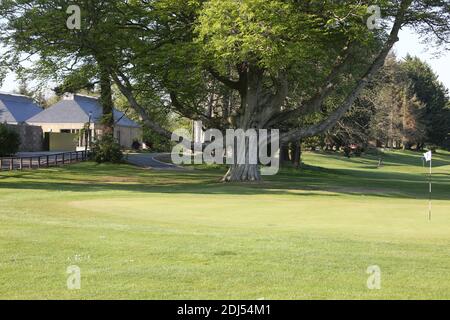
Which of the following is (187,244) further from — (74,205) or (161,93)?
(161,93)

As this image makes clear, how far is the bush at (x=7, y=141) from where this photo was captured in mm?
53938

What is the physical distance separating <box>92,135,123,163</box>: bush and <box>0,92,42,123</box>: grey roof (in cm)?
2252

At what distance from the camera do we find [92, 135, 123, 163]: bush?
54438 millimetres

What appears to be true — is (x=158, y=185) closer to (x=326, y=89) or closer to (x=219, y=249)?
(x=326, y=89)

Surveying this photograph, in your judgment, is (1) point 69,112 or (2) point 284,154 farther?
(1) point 69,112

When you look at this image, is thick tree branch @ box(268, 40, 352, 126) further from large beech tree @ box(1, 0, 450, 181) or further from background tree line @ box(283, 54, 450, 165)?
background tree line @ box(283, 54, 450, 165)

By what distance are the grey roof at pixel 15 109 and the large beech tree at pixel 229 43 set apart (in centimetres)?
4019

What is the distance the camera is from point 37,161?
166 feet

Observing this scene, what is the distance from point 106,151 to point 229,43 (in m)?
28.0

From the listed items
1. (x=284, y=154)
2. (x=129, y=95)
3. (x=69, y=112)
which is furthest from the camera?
(x=69, y=112)

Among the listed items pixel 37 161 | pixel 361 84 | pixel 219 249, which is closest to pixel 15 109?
pixel 37 161

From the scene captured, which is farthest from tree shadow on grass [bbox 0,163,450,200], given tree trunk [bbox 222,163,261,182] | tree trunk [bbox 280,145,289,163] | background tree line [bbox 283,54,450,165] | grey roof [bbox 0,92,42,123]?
background tree line [bbox 283,54,450,165]
